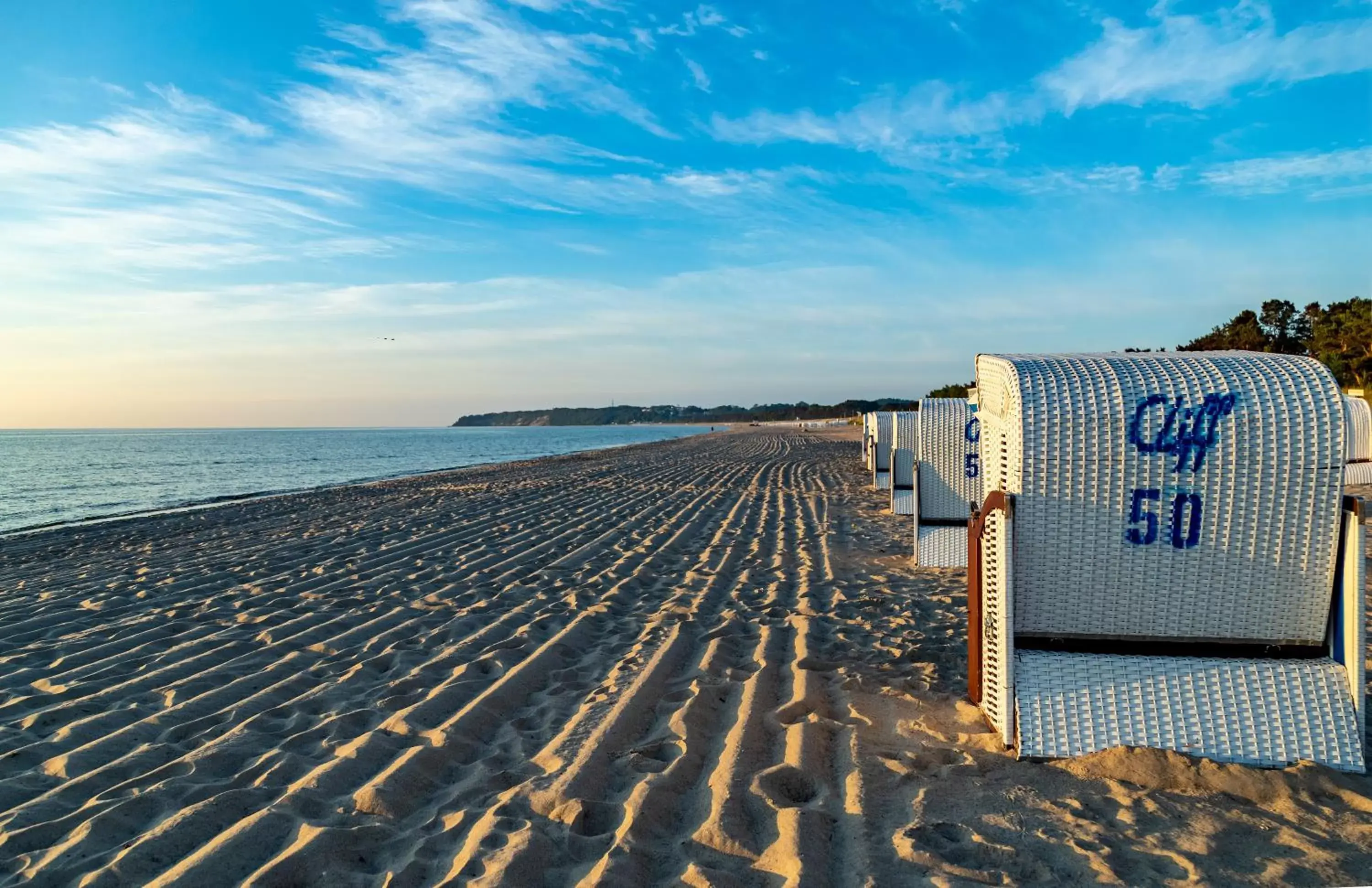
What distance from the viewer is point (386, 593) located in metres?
6.42

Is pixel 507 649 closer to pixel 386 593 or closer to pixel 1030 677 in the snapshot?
pixel 386 593

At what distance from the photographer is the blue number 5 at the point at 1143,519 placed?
305 centimetres

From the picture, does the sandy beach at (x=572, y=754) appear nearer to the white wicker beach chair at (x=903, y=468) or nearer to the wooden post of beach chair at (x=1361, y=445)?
the white wicker beach chair at (x=903, y=468)

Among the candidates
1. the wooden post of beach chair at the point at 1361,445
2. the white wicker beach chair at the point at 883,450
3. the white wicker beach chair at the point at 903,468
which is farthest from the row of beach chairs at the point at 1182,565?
the wooden post of beach chair at the point at 1361,445

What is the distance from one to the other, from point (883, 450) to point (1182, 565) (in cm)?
1226

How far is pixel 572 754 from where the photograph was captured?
3.23 metres

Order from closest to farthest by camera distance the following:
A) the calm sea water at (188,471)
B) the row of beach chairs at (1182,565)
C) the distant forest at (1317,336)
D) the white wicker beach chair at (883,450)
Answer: the row of beach chairs at (1182,565), the white wicker beach chair at (883,450), the calm sea water at (188,471), the distant forest at (1317,336)

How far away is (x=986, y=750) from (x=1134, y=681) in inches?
24.5

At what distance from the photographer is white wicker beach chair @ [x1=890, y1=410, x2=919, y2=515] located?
10.8 m

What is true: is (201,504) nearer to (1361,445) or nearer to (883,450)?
(883,450)

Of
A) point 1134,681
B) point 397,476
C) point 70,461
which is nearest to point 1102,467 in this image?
point 1134,681

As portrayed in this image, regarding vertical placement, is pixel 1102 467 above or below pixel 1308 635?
above

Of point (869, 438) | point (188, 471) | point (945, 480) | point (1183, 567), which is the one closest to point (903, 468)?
point (945, 480)

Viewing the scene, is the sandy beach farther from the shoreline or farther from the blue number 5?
the shoreline
